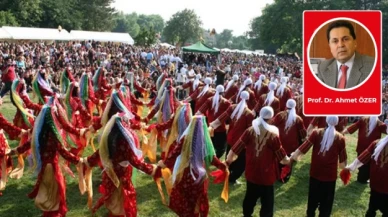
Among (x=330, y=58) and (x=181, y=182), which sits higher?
(x=330, y=58)

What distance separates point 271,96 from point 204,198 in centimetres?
469

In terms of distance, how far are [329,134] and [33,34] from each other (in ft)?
93.5

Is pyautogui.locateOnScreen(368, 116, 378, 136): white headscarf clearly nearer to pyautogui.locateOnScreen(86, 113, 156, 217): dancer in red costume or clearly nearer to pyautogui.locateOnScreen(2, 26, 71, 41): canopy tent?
pyautogui.locateOnScreen(86, 113, 156, 217): dancer in red costume

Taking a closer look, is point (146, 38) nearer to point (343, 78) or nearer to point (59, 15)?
point (59, 15)

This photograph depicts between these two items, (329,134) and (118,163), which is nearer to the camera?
(118,163)

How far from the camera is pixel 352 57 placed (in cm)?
543

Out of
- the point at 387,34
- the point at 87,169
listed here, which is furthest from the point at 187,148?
the point at 387,34

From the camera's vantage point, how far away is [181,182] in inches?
198

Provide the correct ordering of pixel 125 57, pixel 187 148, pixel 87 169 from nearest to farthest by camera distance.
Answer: pixel 187 148, pixel 87 169, pixel 125 57

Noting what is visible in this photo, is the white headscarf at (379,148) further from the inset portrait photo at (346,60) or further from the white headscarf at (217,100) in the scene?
the white headscarf at (217,100)

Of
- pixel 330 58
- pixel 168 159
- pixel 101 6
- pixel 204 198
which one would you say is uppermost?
pixel 101 6

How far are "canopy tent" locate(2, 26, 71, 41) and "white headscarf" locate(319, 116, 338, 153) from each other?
26.5 meters

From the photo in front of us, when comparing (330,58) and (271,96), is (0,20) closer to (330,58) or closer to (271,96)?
(271,96)

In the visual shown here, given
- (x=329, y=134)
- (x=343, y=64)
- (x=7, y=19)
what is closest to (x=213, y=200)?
(x=329, y=134)
